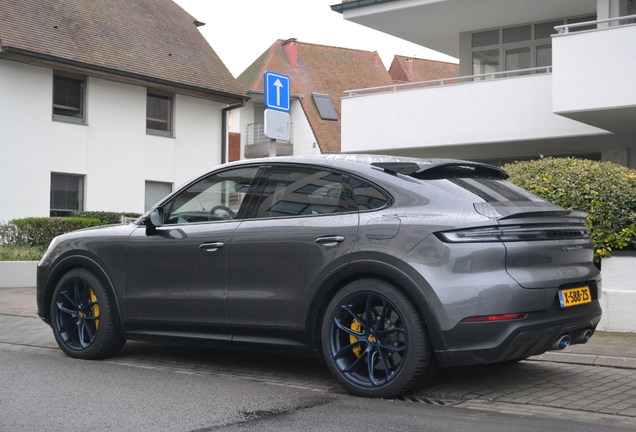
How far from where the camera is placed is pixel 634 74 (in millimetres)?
14781

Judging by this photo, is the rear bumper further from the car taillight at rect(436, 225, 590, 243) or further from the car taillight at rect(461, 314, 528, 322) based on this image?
the car taillight at rect(436, 225, 590, 243)

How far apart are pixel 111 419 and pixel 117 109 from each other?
2159 centimetres

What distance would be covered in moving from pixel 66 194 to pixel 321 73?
914 inches

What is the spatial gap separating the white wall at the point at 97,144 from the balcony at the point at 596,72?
14377 mm

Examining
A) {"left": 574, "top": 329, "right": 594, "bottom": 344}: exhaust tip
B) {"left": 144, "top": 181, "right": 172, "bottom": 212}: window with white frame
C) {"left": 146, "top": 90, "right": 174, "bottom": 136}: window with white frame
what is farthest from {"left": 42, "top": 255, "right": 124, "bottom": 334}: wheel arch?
{"left": 146, "top": 90, "right": 174, "bottom": 136}: window with white frame

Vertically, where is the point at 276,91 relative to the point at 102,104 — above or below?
below

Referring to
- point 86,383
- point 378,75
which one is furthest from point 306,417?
point 378,75

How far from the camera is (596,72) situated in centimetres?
1515

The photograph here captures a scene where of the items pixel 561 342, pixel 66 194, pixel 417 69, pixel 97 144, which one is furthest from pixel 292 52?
pixel 561 342

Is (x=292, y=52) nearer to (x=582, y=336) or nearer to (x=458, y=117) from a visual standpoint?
(x=458, y=117)

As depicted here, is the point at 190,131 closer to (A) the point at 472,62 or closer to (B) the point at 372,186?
(A) the point at 472,62

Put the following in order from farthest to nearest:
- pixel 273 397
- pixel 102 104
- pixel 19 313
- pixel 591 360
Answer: pixel 102 104, pixel 19 313, pixel 591 360, pixel 273 397

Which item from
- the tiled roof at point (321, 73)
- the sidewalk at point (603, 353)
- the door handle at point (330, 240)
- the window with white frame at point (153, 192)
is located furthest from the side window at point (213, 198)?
the tiled roof at point (321, 73)

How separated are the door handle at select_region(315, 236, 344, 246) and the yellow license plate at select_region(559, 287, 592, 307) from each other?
151cm
